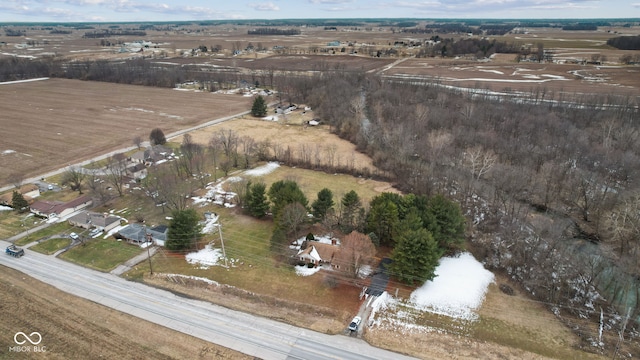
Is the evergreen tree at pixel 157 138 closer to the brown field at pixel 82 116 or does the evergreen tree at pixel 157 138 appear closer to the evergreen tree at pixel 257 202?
the brown field at pixel 82 116

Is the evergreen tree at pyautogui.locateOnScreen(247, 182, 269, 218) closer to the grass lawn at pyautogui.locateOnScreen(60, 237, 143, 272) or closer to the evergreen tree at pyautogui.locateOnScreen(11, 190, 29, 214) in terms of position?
the grass lawn at pyautogui.locateOnScreen(60, 237, 143, 272)

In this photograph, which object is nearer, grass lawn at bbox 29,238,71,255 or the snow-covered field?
the snow-covered field

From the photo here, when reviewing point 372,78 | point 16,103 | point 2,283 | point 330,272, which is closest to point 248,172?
point 330,272

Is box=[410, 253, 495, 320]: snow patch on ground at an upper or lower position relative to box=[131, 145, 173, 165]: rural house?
lower

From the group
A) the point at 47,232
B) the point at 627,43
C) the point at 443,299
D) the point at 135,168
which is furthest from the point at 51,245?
the point at 627,43

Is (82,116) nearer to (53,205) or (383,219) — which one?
(53,205)

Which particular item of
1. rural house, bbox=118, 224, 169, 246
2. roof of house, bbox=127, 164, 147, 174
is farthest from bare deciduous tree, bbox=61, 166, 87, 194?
rural house, bbox=118, 224, 169, 246

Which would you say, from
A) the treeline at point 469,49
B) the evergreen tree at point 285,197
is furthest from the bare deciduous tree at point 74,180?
the treeline at point 469,49
